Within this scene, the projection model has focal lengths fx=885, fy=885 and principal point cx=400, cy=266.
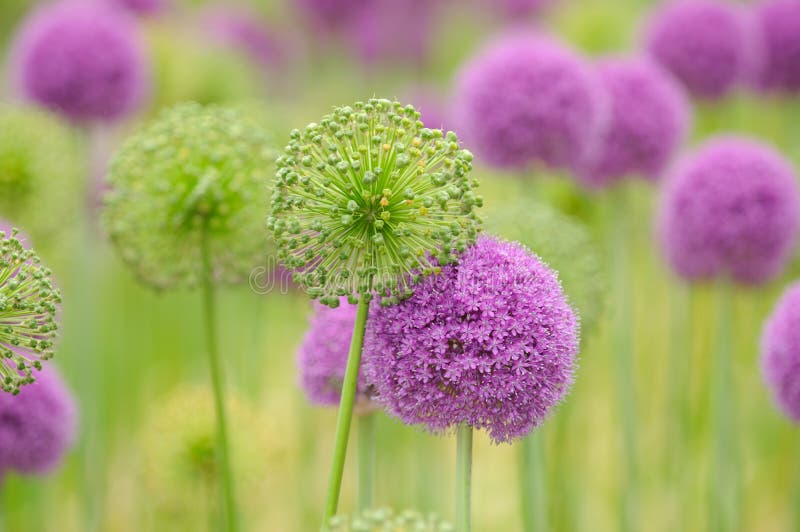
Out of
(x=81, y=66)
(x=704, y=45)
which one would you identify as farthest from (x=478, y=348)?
(x=704, y=45)

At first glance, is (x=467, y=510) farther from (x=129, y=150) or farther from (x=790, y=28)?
(x=790, y=28)

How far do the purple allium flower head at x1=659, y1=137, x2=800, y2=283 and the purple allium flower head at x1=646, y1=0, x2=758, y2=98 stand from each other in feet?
1.90

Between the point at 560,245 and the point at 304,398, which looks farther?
the point at 304,398

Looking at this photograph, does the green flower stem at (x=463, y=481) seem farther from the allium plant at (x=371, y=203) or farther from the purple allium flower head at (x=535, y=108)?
the purple allium flower head at (x=535, y=108)

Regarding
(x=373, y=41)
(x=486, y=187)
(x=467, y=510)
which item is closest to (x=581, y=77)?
(x=467, y=510)

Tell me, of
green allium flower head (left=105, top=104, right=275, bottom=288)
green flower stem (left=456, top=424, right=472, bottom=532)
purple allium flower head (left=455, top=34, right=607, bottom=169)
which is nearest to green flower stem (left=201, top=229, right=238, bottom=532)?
green allium flower head (left=105, top=104, right=275, bottom=288)

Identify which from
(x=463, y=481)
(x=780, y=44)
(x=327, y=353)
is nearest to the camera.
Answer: (x=463, y=481)

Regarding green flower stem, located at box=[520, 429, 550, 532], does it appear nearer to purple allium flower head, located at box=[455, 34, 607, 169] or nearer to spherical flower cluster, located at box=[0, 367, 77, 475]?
purple allium flower head, located at box=[455, 34, 607, 169]

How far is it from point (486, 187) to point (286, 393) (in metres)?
1.40

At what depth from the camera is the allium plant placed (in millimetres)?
1149

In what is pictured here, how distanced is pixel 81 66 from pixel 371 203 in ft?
5.22

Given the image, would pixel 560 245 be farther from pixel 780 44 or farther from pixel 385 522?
pixel 780 44

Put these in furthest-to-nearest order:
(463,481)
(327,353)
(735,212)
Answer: (735,212) < (327,353) < (463,481)

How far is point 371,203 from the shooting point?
1180 millimetres
